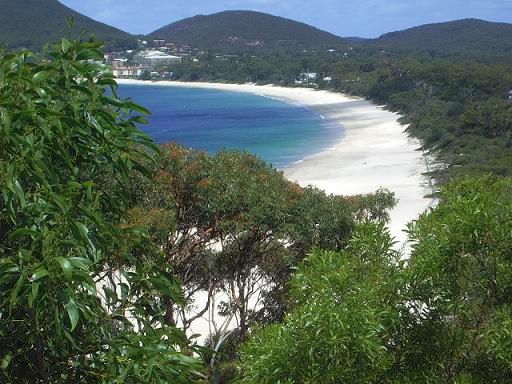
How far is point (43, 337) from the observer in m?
2.46

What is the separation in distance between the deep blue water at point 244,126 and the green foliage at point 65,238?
2940 cm

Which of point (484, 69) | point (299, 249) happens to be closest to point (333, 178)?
point (299, 249)

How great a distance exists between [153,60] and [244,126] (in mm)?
114516

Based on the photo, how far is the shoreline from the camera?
28562mm

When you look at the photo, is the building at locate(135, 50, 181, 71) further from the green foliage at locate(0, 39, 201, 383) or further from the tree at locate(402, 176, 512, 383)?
the green foliage at locate(0, 39, 201, 383)

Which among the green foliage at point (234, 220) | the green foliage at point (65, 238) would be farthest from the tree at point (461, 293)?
the green foliage at point (234, 220)

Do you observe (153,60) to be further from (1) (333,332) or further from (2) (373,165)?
(1) (333,332)

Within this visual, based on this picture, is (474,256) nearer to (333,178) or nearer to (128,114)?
(128,114)

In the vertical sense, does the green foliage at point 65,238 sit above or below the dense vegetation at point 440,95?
above

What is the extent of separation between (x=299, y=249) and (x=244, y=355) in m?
5.14

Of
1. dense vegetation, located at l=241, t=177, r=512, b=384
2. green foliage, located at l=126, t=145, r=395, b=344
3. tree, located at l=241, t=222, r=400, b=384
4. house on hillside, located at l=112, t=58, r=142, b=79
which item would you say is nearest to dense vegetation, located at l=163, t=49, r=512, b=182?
house on hillside, located at l=112, t=58, r=142, b=79

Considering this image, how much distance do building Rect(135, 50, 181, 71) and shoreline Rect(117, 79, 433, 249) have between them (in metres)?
100

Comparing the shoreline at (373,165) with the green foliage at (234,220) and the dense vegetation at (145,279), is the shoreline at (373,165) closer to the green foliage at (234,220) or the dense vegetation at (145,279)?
the green foliage at (234,220)

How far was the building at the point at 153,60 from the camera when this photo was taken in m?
167
